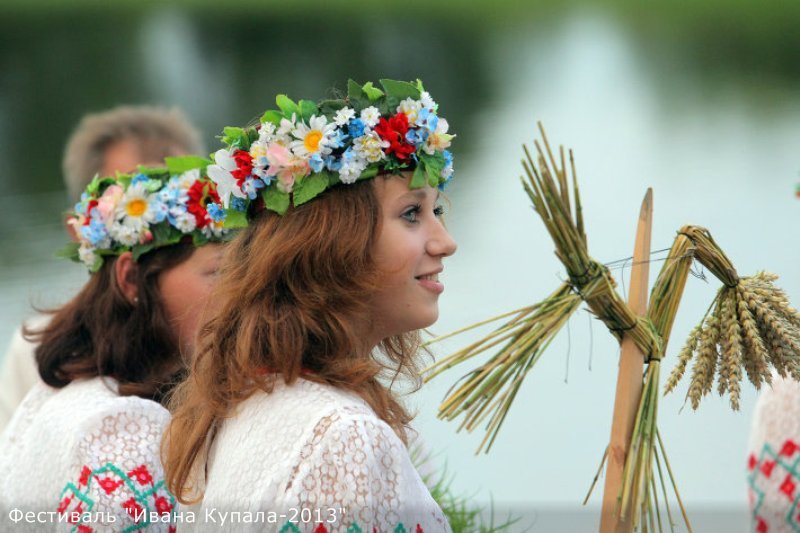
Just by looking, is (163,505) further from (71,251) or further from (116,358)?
(71,251)

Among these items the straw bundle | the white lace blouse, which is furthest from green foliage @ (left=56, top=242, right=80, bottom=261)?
the straw bundle

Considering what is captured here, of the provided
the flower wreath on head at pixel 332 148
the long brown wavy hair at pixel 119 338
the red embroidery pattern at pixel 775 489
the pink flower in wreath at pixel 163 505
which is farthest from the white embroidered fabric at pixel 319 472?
the red embroidery pattern at pixel 775 489

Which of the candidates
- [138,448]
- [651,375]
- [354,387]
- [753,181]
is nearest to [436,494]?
[138,448]

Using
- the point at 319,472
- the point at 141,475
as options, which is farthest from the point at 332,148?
the point at 141,475

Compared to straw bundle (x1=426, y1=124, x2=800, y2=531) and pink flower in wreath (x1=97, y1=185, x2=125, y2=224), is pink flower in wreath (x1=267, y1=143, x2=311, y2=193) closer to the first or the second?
straw bundle (x1=426, y1=124, x2=800, y2=531)

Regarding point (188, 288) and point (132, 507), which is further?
point (188, 288)

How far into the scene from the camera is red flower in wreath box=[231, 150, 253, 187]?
2543 mm

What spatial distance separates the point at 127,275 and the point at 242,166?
2.80 feet

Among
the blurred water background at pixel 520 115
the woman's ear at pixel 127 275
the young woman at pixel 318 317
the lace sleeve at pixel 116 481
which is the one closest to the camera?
the young woman at pixel 318 317

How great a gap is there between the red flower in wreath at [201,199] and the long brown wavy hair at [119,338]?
9 centimetres

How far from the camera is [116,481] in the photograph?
2.78m

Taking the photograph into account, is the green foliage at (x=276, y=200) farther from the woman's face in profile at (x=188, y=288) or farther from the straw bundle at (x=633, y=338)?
the woman's face in profile at (x=188, y=288)

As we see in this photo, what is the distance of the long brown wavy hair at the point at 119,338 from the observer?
10.3 ft

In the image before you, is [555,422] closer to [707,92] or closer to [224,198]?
[224,198]
